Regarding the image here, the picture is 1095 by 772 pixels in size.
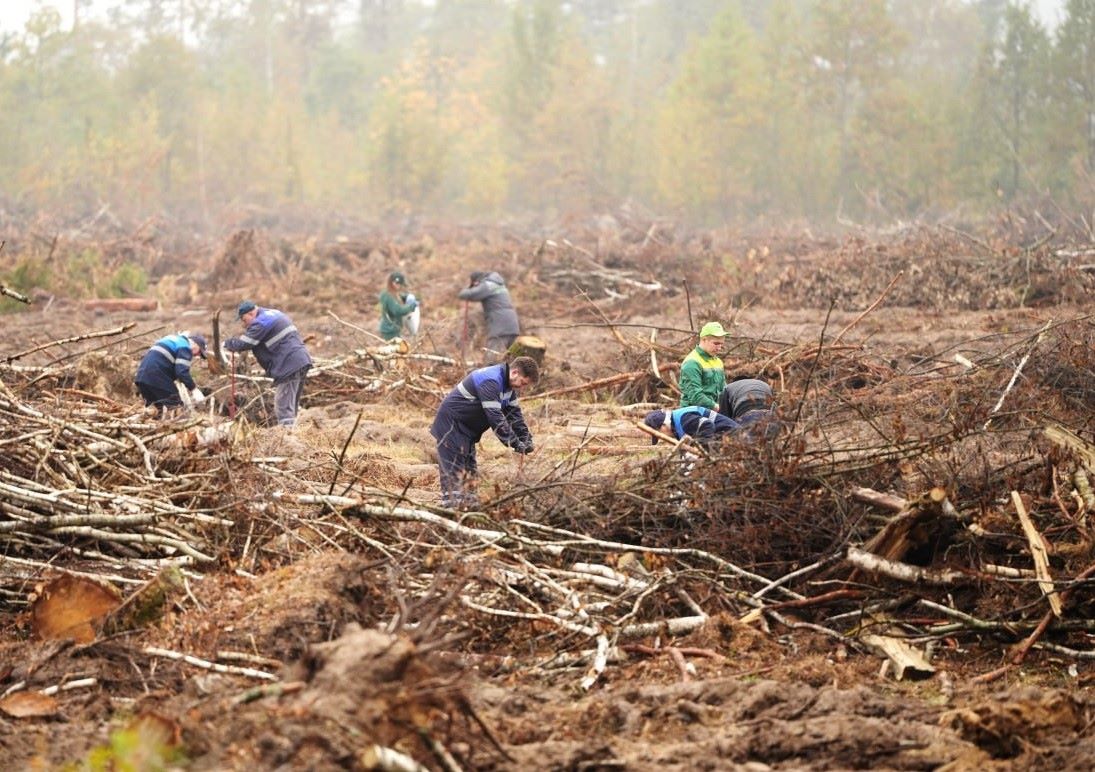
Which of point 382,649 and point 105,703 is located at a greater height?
point 382,649

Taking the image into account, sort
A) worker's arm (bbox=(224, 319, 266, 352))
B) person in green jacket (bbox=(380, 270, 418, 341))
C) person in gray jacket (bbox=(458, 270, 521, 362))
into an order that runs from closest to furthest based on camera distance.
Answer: worker's arm (bbox=(224, 319, 266, 352)) < person in gray jacket (bbox=(458, 270, 521, 362)) < person in green jacket (bbox=(380, 270, 418, 341))

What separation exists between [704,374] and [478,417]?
2.11 metres

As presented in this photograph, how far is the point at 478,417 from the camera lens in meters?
9.66

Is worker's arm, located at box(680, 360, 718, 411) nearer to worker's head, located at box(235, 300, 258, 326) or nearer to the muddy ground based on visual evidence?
the muddy ground

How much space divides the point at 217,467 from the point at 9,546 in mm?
1256

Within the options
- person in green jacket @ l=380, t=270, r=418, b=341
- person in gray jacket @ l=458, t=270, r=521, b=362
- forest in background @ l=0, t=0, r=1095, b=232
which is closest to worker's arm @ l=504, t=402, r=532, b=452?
person in gray jacket @ l=458, t=270, r=521, b=362

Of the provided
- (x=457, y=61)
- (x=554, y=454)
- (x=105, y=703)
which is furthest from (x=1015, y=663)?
(x=457, y=61)

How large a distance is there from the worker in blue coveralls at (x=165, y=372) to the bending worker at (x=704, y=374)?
14.8 feet

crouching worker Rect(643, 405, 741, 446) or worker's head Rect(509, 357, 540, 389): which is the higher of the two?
worker's head Rect(509, 357, 540, 389)

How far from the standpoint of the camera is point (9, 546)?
7457 mm

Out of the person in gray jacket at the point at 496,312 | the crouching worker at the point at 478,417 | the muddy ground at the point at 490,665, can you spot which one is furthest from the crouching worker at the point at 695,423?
the person in gray jacket at the point at 496,312

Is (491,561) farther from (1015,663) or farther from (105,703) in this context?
(1015,663)

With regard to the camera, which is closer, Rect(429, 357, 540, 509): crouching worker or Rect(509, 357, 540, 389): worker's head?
Rect(509, 357, 540, 389): worker's head

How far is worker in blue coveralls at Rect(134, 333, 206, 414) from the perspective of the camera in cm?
1234
